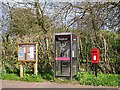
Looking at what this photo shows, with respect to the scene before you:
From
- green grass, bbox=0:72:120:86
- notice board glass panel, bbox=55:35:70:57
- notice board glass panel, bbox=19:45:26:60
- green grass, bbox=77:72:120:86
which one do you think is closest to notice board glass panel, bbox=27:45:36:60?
notice board glass panel, bbox=19:45:26:60

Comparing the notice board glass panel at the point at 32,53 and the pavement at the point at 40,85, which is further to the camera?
the notice board glass panel at the point at 32,53

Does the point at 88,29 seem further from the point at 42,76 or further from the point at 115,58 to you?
the point at 42,76

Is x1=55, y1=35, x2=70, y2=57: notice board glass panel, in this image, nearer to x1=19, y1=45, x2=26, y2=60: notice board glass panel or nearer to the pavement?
the pavement

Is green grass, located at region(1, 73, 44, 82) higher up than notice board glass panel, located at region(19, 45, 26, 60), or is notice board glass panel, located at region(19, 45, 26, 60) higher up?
notice board glass panel, located at region(19, 45, 26, 60)

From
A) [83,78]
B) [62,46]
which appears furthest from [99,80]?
[62,46]

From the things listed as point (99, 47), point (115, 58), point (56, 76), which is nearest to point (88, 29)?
point (99, 47)

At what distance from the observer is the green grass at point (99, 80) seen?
30.2 feet

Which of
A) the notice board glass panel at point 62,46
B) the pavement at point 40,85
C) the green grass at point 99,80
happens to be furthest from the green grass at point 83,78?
the notice board glass panel at point 62,46

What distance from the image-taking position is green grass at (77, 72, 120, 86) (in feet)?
30.2

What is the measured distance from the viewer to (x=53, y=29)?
1156 cm

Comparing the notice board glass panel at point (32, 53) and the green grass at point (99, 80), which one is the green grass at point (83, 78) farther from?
the notice board glass panel at point (32, 53)

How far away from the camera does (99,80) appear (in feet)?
30.5

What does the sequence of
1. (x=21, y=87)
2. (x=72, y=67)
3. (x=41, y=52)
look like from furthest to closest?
(x=41, y=52) < (x=72, y=67) < (x=21, y=87)

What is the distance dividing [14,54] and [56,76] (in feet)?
8.96
